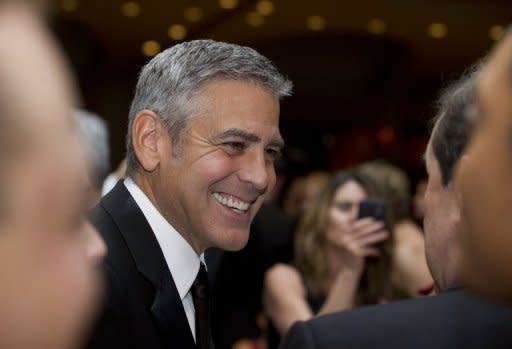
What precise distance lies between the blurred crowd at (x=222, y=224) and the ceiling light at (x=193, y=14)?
652 centimetres

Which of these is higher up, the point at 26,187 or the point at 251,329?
the point at 26,187

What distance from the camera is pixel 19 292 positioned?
0.67m

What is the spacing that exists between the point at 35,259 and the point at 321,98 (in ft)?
47.0

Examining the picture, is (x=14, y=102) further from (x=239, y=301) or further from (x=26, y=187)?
(x=239, y=301)

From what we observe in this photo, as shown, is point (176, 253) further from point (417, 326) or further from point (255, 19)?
point (255, 19)

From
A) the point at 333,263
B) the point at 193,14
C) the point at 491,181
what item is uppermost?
the point at 491,181

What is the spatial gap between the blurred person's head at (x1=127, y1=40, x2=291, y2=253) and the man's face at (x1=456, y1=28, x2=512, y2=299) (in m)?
1.14

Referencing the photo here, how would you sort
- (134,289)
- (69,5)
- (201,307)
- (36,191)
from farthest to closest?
(69,5) < (201,307) < (134,289) < (36,191)

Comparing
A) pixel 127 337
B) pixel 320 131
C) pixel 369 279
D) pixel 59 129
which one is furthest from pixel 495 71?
pixel 320 131

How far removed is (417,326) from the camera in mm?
1271

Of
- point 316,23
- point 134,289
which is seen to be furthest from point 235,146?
point 316,23

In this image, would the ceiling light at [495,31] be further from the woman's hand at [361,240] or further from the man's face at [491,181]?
the man's face at [491,181]

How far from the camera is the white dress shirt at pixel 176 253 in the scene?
6.04 feet

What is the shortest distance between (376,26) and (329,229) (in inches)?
315
